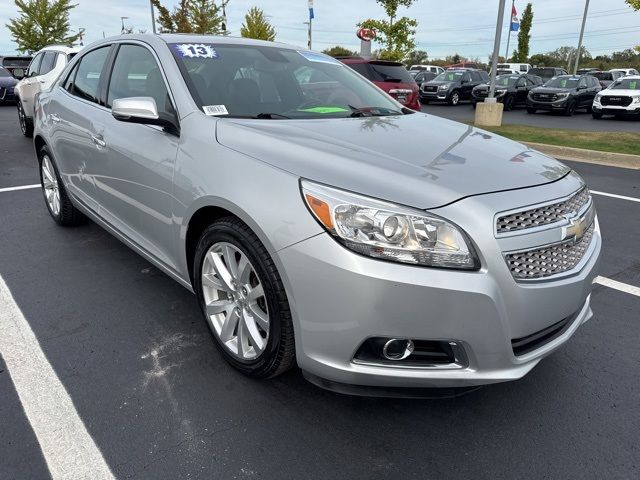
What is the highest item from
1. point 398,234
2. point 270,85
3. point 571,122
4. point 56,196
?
point 270,85

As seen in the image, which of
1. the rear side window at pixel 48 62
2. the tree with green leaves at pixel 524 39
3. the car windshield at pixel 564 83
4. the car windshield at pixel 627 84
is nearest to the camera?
the rear side window at pixel 48 62

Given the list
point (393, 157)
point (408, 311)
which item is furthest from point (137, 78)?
point (408, 311)

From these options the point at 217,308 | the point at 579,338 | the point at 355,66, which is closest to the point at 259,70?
the point at 217,308

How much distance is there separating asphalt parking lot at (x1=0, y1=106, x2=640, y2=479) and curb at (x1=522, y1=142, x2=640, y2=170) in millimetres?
6439

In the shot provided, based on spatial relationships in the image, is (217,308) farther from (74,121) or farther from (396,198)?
(74,121)

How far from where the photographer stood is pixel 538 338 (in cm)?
215

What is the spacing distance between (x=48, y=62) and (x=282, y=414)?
10532mm

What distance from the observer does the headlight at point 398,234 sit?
1.90 meters

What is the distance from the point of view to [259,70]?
327cm

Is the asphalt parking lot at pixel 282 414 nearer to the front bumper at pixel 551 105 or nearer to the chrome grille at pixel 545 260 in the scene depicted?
the chrome grille at pixel 545 260

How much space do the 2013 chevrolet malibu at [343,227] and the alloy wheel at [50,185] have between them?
1777 mm

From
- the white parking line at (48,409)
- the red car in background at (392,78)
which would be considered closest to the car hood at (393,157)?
the white parking line at (48,409)

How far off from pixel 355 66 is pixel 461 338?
36.5ft

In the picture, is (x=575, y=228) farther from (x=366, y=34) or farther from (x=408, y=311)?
(x=366, y=34)
